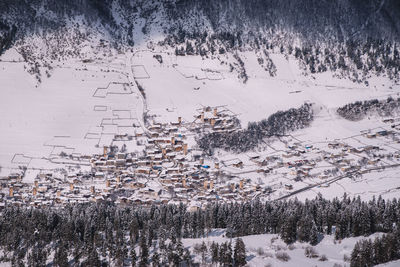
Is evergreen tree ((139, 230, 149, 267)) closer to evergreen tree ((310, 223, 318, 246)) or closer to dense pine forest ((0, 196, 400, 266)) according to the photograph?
dense pine forest ((0, 196, 400, 266))

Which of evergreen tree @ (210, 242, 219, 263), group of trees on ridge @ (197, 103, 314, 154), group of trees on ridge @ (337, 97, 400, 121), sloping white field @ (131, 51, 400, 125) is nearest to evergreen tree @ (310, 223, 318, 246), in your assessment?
evergreen tree @ (210, 242, 219, 263)


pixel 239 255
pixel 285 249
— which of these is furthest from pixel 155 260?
pixel 285 249

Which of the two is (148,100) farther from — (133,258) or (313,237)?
(313,237)

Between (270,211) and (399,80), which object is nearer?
(270,211)

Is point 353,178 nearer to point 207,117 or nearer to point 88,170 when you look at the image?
point 207,117

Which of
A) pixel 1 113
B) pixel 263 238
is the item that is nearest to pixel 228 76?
pixel 1 113

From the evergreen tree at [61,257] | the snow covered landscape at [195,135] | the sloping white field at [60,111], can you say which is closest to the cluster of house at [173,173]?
the snow covered landscape at [195,135]
